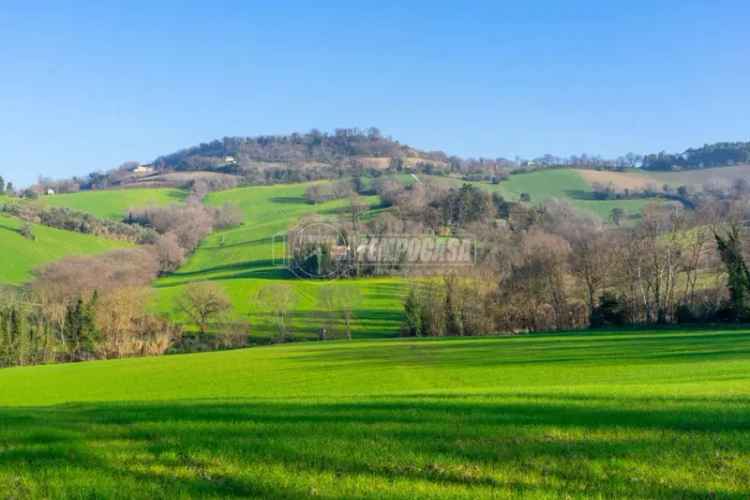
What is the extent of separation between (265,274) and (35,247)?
40.7m

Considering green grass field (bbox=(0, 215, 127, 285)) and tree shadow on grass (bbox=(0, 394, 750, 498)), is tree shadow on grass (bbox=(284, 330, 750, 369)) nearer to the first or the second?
tree shadow on grass (bbox=(0, 394, 750, 498))

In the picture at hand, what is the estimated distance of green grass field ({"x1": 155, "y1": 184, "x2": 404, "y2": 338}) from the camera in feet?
281

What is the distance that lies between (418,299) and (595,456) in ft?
233

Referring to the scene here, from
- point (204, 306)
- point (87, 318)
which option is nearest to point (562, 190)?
point (204, 306)

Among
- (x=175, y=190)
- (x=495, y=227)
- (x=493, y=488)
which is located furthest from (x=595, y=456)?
(x=175, y=190)

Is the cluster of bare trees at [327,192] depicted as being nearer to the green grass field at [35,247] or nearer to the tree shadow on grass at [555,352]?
the green grass field at [35,247]

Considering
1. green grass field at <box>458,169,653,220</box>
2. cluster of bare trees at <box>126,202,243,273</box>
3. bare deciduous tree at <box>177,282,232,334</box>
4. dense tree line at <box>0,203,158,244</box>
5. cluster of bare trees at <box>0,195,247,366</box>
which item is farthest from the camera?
green grass field at <box>458,169,653,220</box>

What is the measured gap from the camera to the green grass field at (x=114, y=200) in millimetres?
150125

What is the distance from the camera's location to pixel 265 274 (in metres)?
107

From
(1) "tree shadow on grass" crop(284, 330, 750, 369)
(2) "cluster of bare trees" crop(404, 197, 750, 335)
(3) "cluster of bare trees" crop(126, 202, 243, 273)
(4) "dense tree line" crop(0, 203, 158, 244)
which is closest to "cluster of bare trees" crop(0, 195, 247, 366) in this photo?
(3) "cluster of bare trees" crop(126, 202, 243, 273)

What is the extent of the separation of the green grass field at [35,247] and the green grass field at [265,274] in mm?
17003

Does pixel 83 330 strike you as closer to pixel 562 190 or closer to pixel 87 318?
pixel 87 318

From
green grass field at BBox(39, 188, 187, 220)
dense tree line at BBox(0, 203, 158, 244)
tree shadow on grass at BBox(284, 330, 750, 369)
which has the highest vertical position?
green grass field at BBox(39, 188, 187, 220)

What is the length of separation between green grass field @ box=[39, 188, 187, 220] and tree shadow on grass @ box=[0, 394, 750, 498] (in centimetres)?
14507
